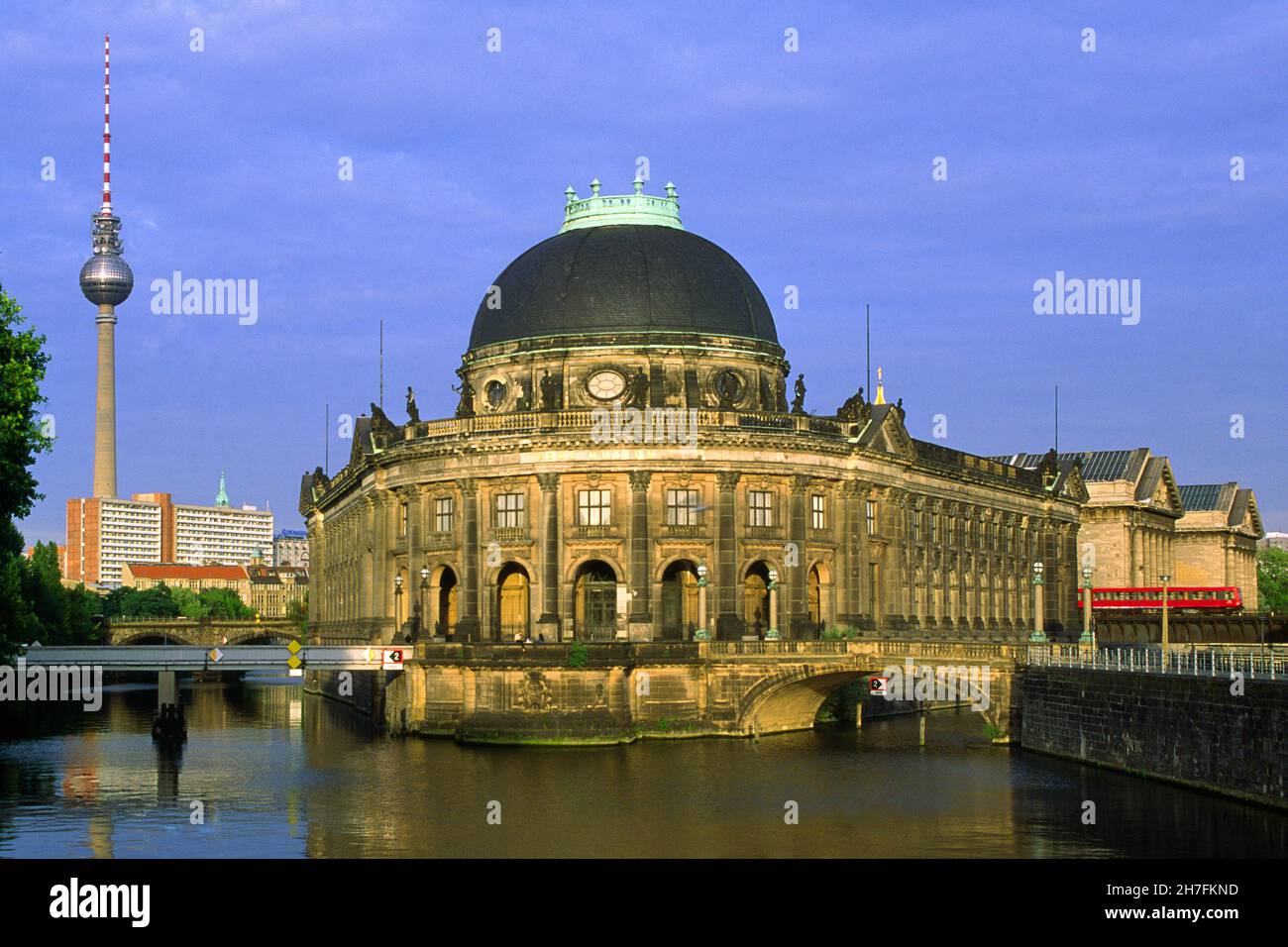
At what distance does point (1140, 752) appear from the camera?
2394 inches

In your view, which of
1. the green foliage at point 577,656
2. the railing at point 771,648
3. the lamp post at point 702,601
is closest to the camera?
the green foliage at point 577,656

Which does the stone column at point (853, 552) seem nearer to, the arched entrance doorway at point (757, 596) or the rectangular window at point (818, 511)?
the rectangular window at point (818, 511)

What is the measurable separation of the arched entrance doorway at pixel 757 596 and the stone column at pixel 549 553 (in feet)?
35.5

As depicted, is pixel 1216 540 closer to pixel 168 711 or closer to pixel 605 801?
pixel 168 711

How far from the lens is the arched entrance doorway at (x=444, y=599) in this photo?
9194cm

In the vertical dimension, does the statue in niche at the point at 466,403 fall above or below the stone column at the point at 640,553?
above

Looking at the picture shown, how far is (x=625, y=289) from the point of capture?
9438 centimetres

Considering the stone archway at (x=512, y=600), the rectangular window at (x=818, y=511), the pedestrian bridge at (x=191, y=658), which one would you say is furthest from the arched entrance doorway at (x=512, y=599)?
the rectangular window at (x=818, y=511)

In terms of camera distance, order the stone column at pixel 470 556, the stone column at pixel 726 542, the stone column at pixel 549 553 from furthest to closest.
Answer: the stone column at pixel 470 556 → the stone column at pixel 726 542 → the stone column at pixel 549 553

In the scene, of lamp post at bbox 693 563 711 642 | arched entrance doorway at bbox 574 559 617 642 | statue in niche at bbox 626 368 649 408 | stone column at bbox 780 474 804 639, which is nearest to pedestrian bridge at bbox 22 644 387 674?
arched entrance doorway at bbox 574 559 617 642

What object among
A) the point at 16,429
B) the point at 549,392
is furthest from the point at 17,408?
the point at 549,392

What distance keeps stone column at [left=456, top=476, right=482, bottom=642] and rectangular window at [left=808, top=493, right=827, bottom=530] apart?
58.3ft

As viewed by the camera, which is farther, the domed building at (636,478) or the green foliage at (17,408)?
the domed building at (636,478)
